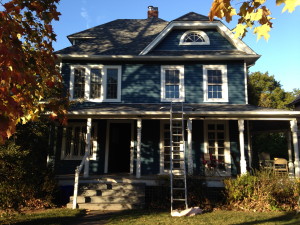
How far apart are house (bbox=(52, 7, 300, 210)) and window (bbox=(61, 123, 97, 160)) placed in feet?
0.15

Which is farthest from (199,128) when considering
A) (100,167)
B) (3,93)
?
(3,93)

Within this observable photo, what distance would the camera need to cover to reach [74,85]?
13.5 metres

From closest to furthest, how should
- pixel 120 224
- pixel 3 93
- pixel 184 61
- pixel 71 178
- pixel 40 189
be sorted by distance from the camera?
pixel 3 93
pixel 120 224
pixel 40 189
pixel 71 178
pixel 184 61

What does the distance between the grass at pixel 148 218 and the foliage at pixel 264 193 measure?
21.6 inches

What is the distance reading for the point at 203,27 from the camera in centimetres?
1355

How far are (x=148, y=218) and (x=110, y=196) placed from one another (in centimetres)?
232

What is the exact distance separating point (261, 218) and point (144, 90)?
7.75m

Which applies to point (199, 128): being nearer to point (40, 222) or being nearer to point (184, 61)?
point (184, 61)

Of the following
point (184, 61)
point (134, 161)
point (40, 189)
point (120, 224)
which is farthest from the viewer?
point (184, 61)

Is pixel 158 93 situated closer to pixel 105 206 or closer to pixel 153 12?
pixel 105 206

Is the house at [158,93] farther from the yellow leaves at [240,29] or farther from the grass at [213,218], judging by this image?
the yellow leaves at [240,29]

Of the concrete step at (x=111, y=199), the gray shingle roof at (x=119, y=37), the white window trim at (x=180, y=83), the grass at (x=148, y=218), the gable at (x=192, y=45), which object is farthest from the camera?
the gray shingle roof at (x=119, y=37)

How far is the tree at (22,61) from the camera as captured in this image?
372cm

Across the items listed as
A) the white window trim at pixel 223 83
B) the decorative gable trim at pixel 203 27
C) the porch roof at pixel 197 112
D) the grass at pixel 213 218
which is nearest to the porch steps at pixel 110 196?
the grass at pixel 213 218
